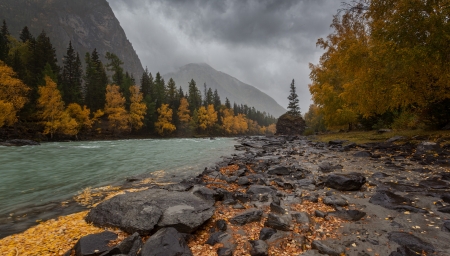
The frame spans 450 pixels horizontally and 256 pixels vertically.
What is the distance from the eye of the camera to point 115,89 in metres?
48.8

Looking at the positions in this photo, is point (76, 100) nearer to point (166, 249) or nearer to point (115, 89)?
point (115, 89)

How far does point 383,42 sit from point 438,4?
259 centimetres

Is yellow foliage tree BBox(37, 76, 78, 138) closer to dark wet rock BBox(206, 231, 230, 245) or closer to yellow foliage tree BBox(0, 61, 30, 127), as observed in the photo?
yellow foliage tree BBox(0, 61, 30, 127)

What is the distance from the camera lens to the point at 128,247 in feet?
11.2

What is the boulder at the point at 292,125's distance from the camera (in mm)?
70062

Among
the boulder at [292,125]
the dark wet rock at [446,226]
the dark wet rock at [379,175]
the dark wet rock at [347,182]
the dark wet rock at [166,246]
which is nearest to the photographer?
the dark wet rock at [166,246]

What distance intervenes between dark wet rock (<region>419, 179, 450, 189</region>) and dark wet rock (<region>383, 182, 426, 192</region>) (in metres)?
0.23

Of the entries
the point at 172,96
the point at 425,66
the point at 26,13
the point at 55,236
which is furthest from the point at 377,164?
the point at 26,13

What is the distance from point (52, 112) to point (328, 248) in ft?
137

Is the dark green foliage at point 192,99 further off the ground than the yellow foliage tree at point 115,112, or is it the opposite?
the dark green foliage at point 192,99

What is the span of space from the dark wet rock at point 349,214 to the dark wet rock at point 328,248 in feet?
4.09

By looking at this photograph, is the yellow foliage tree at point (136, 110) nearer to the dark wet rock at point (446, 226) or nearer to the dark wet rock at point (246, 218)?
the dark wet rock at point (246, 218)

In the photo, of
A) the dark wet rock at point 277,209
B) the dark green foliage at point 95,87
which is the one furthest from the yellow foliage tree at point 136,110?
the dark wet rock at point 277,209

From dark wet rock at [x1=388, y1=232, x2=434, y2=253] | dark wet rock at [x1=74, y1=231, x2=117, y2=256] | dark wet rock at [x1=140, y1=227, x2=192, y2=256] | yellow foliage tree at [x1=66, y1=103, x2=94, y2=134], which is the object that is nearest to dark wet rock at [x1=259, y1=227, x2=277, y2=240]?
dark wet rock at [x1=140, y1=227, x2=192, y2=256]
